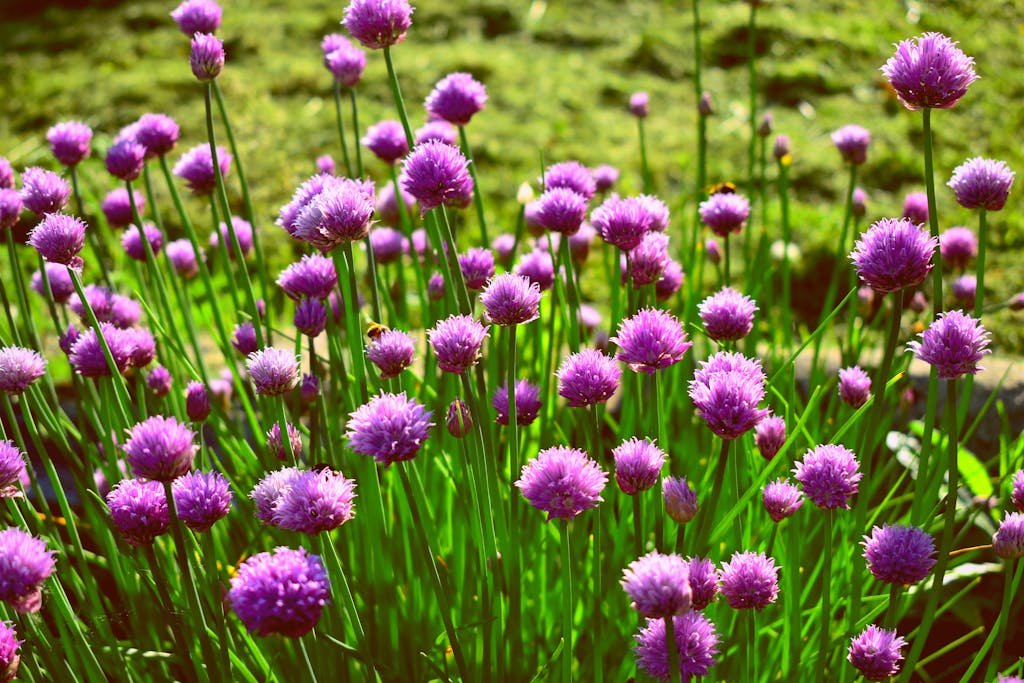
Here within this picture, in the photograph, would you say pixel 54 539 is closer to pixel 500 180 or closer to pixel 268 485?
pixel 268 485

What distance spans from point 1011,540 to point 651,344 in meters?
0.50

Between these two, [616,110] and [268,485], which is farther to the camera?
[616,110]

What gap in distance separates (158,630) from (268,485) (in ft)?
2.21

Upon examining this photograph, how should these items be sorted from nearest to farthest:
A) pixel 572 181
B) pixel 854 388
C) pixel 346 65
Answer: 1. pixel 854 388
2. pixel 572 181
3. pixel 346 65

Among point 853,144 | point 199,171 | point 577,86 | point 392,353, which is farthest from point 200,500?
point 577,86

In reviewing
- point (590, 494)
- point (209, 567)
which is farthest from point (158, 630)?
point (590, 494)

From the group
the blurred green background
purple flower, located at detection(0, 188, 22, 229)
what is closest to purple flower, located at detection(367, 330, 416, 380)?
purple flower, located at detection(0, 188, 22, 229)

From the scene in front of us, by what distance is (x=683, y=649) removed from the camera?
1137 millimetres

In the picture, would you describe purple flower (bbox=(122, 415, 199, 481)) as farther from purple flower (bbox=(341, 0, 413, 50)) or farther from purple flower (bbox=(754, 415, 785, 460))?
purple flower (bbox=(754, 415, 785, 460))

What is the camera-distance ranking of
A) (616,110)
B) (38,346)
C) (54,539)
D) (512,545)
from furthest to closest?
(616,110) < (38,346) < (54,539) < (512,545)

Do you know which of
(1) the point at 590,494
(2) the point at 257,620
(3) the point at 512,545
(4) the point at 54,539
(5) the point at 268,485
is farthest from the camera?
(4) the point at 54,539

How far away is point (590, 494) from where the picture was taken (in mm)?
1108

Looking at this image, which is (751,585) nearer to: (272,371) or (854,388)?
(854,388)

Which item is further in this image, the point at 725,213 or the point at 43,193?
the point at 725,213
